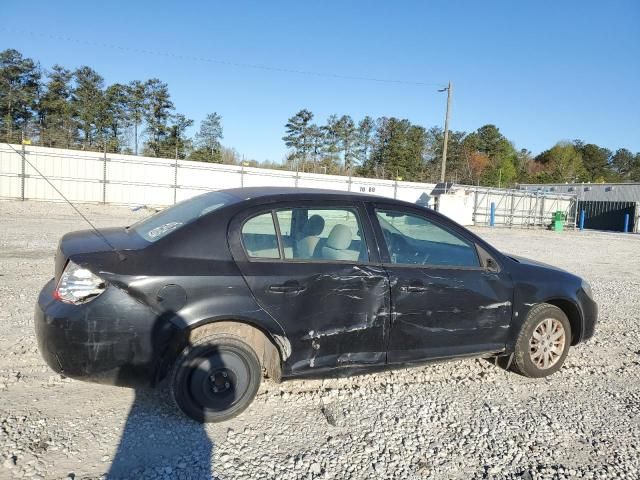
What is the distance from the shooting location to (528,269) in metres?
4.08

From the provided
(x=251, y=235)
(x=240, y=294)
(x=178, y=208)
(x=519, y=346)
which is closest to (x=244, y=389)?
(x=240, y=294)

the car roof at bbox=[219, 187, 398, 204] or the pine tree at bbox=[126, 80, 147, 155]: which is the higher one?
the pine tree at bbox=[126, 80, 147, 155]

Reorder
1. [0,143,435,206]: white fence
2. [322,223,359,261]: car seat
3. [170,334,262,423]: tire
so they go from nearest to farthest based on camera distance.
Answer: [170,334,262,423]: tire, [322,223,359,261]: car seat, [0,143,435,206]: white fence

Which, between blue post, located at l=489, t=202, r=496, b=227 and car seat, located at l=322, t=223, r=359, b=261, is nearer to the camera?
car seat, located at l=322, t=223, r=359, b=261

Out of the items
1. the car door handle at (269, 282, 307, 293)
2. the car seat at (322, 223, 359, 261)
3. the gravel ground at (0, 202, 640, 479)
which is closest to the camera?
the gravel ground at (0, 202, 640, 479)

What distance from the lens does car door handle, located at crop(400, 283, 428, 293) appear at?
3.45 m

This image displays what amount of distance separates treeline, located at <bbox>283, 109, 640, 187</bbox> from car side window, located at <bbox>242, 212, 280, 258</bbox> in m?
35.8

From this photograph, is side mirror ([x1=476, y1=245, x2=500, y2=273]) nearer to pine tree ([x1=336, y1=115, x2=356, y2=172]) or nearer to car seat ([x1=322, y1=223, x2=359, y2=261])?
car seat ([x1=322, y1=223, x2=359, y2=261])

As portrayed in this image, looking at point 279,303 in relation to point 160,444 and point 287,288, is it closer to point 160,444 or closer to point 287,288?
point 287,288

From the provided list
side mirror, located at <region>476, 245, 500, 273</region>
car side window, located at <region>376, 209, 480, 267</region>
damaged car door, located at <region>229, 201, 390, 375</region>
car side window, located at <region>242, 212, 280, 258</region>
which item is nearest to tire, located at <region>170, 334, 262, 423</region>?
damaged car door, located at <region>229, 201, 390, 375</region>

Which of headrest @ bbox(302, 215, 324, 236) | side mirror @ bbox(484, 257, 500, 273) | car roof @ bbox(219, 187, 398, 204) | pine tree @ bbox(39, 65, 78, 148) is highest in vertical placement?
pine tree @ bbox(39, 65, 78, 148)

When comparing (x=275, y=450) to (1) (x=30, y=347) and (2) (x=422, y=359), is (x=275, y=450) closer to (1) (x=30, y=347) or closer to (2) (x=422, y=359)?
(2) (x=422, y=359)

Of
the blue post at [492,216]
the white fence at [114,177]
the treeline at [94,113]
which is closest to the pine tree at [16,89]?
the treeline at [94,113]

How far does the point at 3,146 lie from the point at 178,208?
2179 cm
